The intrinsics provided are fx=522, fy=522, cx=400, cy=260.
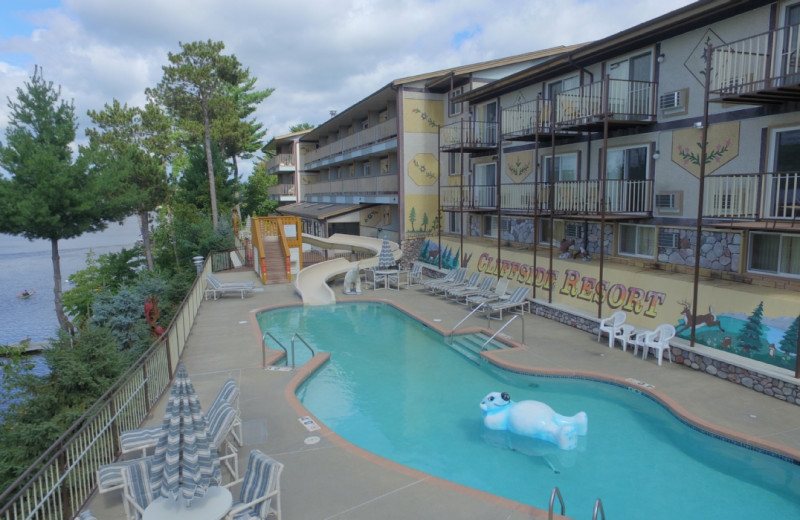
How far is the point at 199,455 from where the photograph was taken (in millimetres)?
5750

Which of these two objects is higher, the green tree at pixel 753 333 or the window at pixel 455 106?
the window at pixel 455 106

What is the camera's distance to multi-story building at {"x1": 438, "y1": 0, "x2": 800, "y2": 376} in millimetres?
12117

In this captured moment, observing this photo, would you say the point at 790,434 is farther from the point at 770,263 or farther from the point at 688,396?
the point at 770,263

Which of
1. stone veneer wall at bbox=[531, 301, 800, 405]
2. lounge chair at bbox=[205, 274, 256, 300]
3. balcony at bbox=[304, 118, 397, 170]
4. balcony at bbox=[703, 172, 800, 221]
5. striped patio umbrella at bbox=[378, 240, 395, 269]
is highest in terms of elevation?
balcony at bbox=[304, 118, 397, 170]

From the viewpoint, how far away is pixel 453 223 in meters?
29.3

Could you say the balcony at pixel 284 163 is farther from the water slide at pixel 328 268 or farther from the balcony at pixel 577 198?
the balcony at pixel 577 198

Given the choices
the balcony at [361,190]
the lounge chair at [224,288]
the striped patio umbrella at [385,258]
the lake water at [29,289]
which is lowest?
the lake water at [29,289]

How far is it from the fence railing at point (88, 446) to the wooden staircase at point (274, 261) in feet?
42.8

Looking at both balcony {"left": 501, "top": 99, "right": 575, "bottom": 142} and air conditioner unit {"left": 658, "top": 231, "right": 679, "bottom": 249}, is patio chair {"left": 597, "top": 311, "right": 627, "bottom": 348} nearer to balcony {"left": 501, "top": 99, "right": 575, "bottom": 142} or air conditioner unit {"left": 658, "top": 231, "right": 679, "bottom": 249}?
air conditioner unit {"left": 658, "top": 231, "right": 679, "bottom": 249}

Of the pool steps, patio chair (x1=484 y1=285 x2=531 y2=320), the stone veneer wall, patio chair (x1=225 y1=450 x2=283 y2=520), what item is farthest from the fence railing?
the stone veneer wall

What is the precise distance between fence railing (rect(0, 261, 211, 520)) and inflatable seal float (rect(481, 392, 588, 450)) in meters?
6.71

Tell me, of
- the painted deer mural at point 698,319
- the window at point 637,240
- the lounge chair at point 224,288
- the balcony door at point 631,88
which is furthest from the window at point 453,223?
the painted deer mural at point 698,319

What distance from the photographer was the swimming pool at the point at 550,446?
820 centimetres

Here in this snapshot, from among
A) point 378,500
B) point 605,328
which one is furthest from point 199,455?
point 605,328
